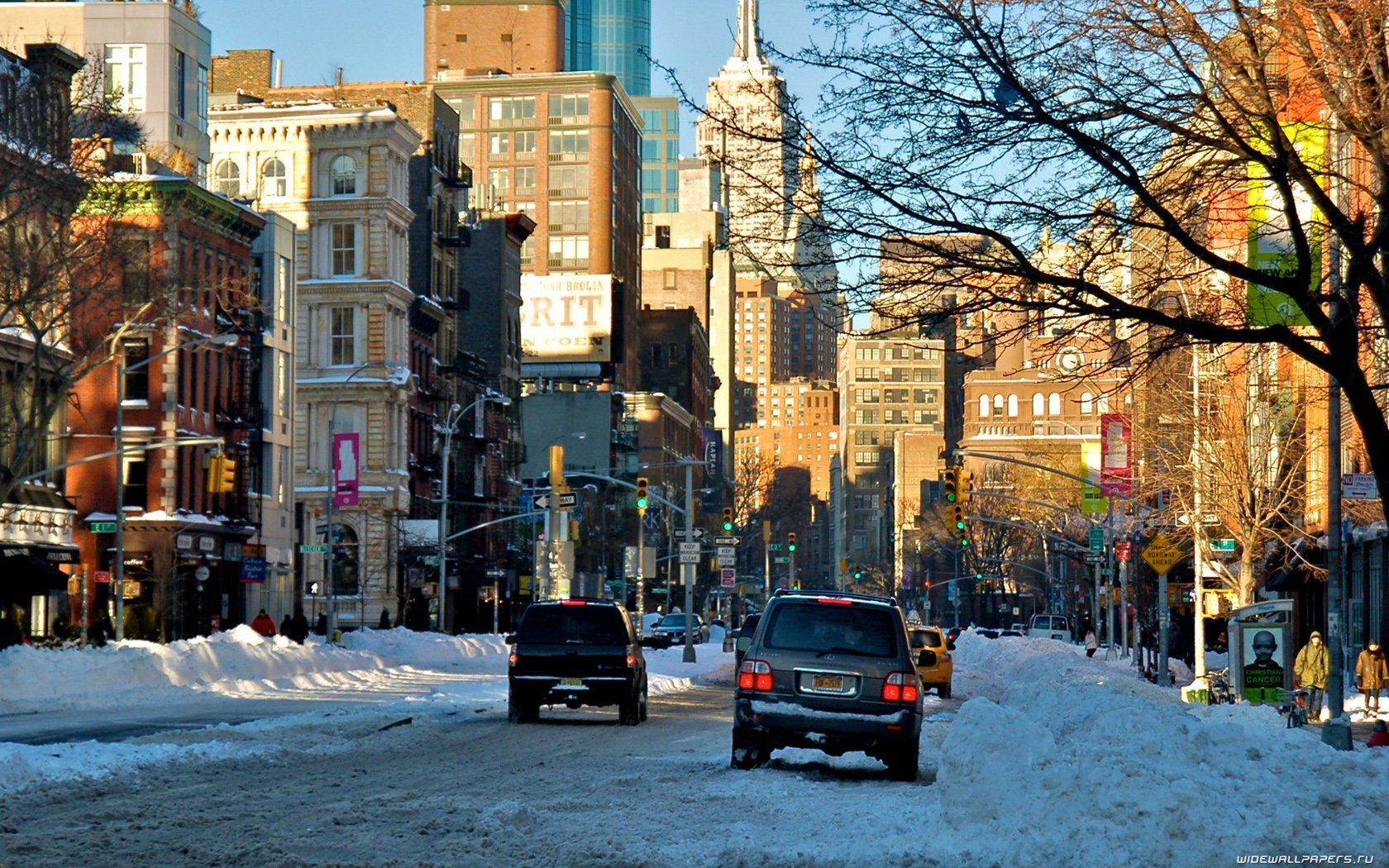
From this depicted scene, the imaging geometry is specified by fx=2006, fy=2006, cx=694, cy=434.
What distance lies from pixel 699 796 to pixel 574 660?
11872mm

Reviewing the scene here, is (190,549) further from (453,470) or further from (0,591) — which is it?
(453,470)

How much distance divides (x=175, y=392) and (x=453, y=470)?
30.7m

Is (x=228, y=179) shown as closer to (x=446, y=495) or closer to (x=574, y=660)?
(x=446, y=495)

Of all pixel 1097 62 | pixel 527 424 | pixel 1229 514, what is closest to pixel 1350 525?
pixel 1229 514

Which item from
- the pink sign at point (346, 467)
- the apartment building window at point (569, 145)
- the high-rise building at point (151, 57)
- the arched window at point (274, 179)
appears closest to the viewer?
the pink sign at point (346, 467)

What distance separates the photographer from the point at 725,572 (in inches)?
2751

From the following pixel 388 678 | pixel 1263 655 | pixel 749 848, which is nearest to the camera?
pixel 749 848

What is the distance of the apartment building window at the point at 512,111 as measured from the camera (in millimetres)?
155625

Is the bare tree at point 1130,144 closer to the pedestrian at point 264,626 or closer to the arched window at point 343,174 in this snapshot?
the pedestrian at point 264,626

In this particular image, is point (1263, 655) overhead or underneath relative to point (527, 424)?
underneath

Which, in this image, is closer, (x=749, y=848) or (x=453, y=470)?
(x=749, y=848)

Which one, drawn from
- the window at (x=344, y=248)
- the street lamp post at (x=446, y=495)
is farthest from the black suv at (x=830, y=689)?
the window at (x=344, y=248)

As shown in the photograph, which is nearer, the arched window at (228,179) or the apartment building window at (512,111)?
the arched window at (228,179)

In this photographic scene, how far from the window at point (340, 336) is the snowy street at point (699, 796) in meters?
61.7
